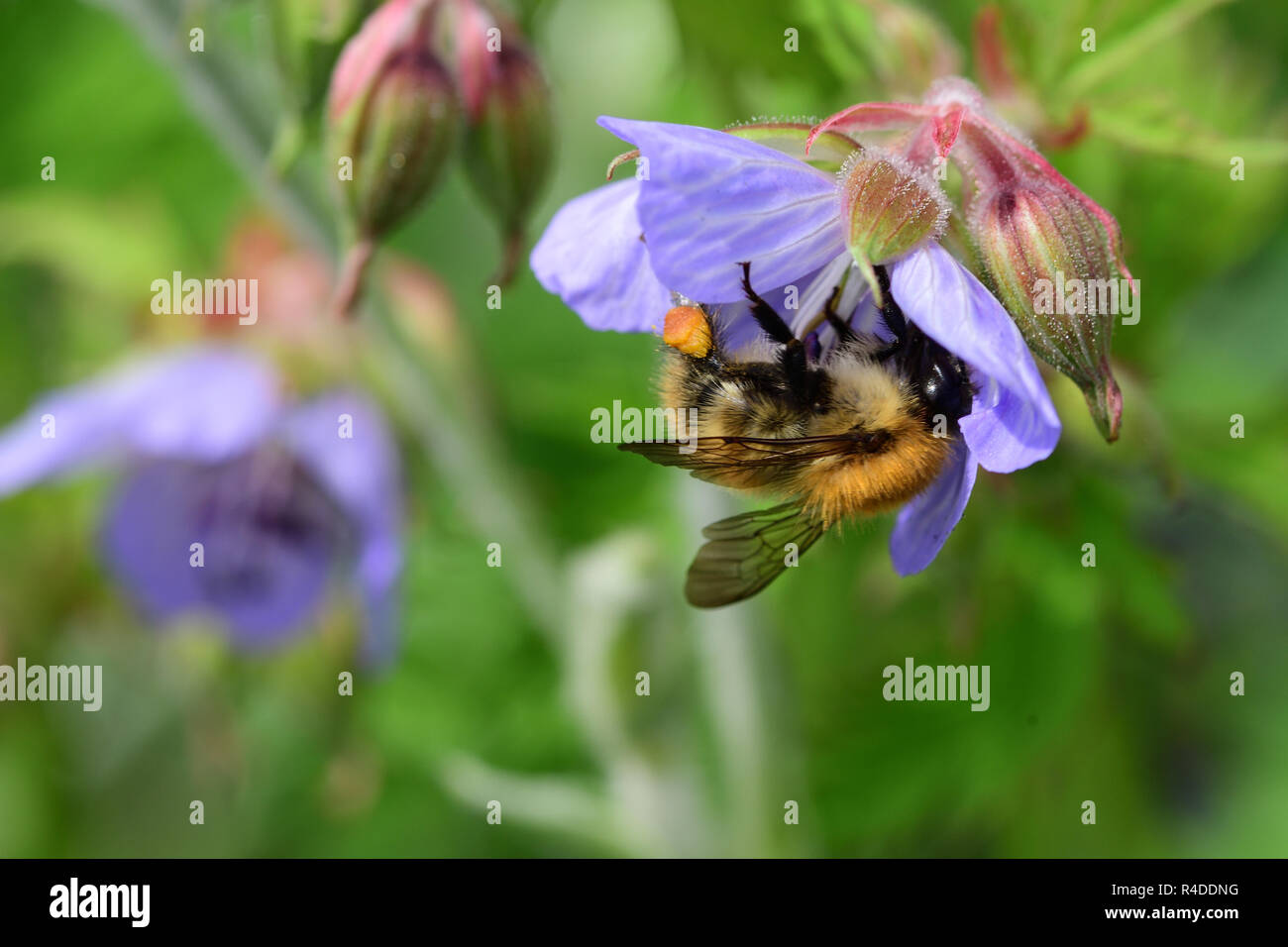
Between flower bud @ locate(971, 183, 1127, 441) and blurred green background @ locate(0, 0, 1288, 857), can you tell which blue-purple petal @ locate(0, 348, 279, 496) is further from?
flower bud @ locate(971, 183, 1127, 441)

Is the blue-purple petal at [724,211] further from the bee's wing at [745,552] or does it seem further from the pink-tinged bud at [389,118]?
the pink-tinged bud at [389,118]

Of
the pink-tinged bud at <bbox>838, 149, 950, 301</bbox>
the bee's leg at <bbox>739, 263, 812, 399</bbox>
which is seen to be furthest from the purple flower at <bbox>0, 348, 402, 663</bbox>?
the pink-tinged bud at <bbox>838, 149, 950, 301</bbox>

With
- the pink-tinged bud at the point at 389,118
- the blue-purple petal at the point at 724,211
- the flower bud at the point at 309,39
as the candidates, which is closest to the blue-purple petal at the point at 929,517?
the blue-purple petal at the point at 724,211

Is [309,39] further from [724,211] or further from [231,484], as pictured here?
[231,484]

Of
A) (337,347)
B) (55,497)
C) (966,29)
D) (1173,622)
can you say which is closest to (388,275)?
(337,347)

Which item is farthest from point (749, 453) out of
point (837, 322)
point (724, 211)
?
point (724, 211)

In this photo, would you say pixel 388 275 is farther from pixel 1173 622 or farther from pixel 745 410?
pixel 1173 622

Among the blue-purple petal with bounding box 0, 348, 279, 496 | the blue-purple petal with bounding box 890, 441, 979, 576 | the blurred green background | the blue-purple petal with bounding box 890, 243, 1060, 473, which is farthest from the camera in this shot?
the blue-purple petal with bounding box 0, 348, 279, 496
